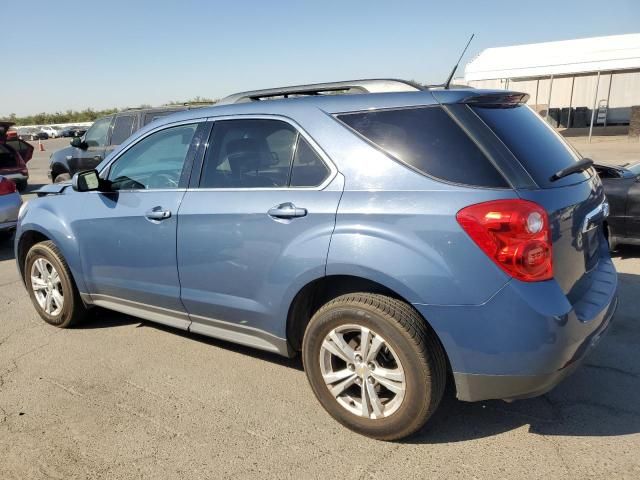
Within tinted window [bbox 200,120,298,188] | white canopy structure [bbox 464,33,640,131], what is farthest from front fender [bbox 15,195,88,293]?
white canopy structure [bbox 464,33,640,131]

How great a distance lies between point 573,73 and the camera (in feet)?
74.8

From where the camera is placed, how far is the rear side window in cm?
249

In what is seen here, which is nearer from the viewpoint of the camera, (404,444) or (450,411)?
(404,444)

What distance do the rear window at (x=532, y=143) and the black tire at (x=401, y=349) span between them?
0.92 meters

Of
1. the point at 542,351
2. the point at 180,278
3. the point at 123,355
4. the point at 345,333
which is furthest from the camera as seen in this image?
the point at 123,355

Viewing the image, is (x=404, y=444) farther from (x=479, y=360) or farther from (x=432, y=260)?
(x=432, y=260)

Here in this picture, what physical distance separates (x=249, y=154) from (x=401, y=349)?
153cm

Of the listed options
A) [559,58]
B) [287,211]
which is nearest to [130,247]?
[287,211]

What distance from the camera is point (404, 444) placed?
276 cm

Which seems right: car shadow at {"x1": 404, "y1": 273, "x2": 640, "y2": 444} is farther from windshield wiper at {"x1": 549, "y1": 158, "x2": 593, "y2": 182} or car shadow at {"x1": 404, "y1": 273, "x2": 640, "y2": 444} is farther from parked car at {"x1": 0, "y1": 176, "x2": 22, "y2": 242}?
parked car at {"x1": 0, "y1": 176, "x2": 22, "y2": 242}

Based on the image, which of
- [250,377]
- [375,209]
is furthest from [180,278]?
[375,209]

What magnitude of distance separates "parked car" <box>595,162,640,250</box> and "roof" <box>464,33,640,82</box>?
63.7ft

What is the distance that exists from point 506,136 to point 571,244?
2.03 feet

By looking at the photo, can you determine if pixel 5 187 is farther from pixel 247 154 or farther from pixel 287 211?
pixel 287 211
